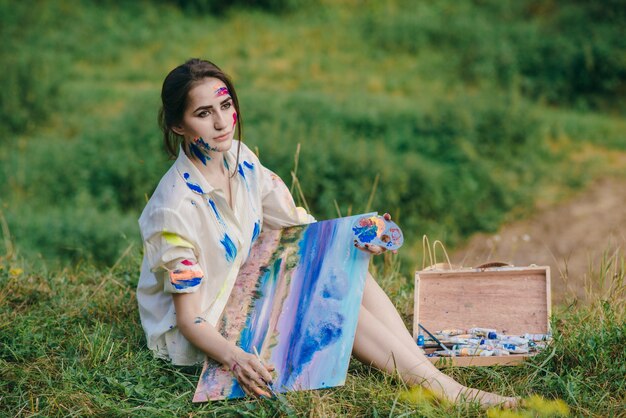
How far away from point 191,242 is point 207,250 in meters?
0.11

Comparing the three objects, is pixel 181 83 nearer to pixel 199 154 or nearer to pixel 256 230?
pixel 199 154

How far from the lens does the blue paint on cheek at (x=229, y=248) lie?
123 inches

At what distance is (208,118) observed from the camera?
10.1ft

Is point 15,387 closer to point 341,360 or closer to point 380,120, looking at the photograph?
point 341,360

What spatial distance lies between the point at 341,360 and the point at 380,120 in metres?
7.35

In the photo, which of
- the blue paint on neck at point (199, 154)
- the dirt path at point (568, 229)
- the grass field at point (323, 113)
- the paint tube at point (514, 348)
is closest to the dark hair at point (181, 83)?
the blue paint on neck at point (199, 154)

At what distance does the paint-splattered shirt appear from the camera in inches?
117

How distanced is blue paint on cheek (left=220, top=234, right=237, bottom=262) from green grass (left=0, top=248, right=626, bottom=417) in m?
0.45

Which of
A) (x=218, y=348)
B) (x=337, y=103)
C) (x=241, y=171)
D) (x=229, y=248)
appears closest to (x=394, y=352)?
(x=218, y=348)

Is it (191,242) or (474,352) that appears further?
(474,352)

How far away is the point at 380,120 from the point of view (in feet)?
32.8

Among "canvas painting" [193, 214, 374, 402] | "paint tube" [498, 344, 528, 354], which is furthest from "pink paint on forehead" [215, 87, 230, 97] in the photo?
"paint tube" [498, 344, 528, 354]

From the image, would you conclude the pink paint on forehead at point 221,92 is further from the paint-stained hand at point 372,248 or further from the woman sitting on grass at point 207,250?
the paint-stained hand at point 372,248

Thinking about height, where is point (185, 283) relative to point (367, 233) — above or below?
below
